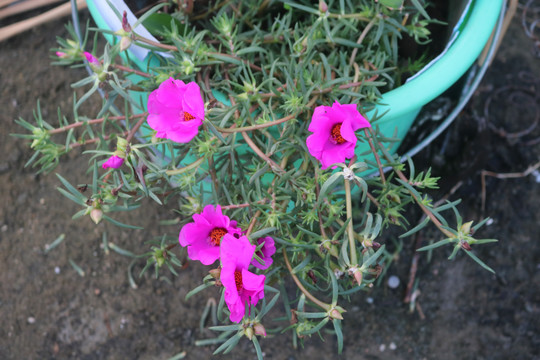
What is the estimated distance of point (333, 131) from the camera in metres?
0.81

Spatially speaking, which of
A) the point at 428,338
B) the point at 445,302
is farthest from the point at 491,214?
the point at 428,338

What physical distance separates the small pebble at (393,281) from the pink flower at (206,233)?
768 millimetres

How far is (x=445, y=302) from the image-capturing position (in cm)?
147

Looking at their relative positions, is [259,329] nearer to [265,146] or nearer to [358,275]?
[358,275]

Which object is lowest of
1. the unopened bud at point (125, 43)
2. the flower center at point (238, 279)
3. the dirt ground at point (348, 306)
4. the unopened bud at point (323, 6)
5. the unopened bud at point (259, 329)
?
the dirt ground at point (348, 306)

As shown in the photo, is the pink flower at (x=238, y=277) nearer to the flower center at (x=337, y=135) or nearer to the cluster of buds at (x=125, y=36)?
the flower center at (x=337, y=135)

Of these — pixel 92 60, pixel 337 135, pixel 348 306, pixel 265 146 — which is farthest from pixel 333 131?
pixel 348 306

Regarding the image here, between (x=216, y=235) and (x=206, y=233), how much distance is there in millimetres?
17

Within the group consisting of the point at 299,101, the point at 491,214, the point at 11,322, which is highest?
the point at 299,101

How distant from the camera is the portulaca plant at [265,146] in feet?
2.55

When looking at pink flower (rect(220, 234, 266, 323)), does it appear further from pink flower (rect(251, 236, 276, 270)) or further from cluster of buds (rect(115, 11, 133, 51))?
cluster of buds (rect(115, 11, 133, 51))

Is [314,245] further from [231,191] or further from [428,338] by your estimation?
[428,338]

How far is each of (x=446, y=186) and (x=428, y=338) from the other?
415 mm

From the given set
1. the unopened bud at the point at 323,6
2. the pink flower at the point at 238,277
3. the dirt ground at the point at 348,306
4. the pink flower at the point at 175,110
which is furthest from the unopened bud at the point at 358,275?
the dirt ground at the point at 348,306
